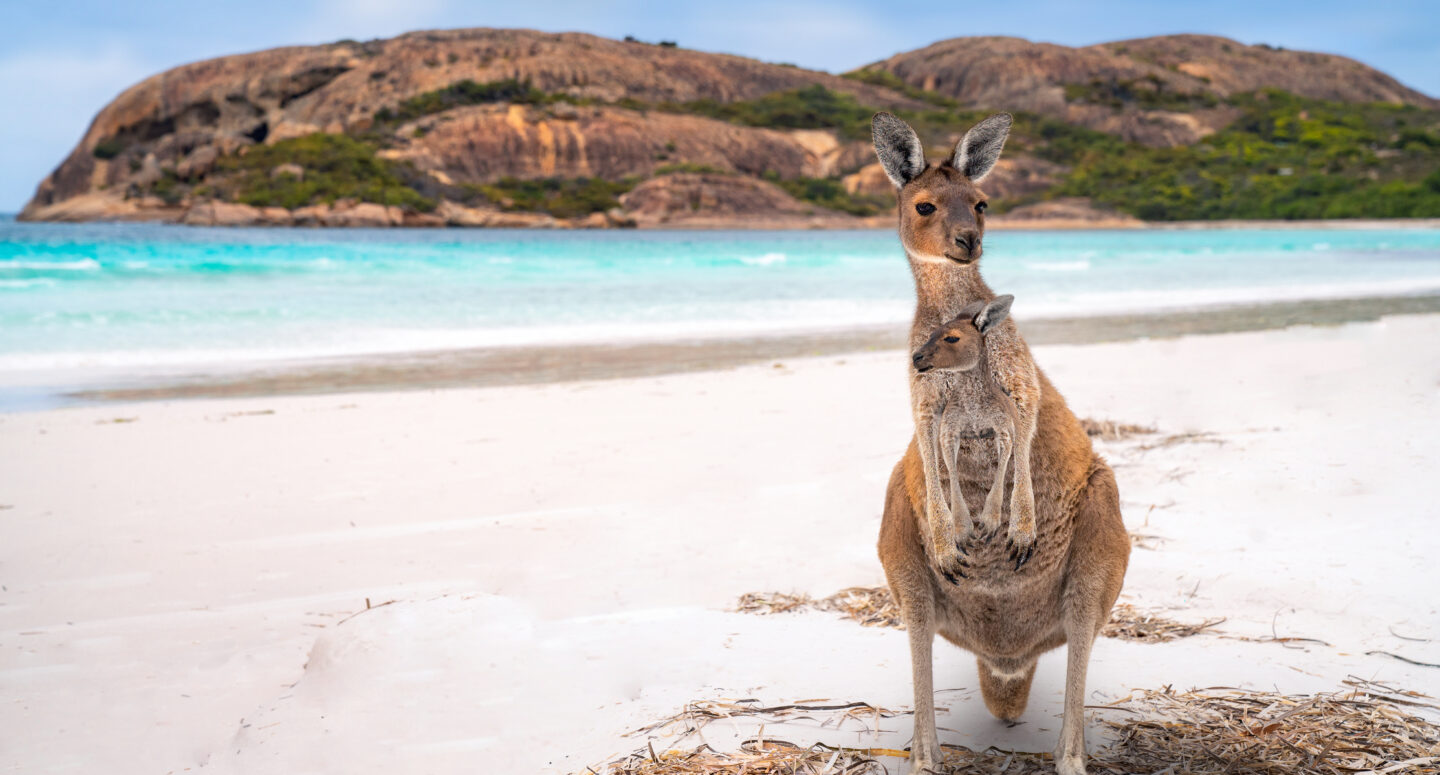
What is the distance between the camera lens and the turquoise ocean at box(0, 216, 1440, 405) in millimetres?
13289

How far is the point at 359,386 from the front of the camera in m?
9.55

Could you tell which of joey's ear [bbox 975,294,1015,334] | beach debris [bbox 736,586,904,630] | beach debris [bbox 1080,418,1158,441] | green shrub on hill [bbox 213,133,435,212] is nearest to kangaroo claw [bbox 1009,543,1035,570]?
joey's ear [bbox 975,294,1015,334]

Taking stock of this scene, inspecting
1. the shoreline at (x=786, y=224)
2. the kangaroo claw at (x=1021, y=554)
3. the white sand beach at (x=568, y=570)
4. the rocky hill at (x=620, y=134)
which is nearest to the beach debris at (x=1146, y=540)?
the white sand beach at (x=568, y=570)

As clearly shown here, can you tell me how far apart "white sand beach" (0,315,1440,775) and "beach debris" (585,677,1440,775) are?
82 mm

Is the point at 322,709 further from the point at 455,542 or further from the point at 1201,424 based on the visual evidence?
the point at 1201,424

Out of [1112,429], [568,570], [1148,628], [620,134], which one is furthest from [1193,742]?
[620,134]

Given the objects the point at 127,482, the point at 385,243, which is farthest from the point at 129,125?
the point at 127,482

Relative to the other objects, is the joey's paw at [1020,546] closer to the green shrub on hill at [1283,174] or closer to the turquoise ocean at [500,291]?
the turquoise ocean at [500,291]

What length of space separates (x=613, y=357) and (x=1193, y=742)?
9.82 meters

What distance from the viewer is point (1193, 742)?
2.31m

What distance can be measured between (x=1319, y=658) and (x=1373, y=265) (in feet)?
95.2

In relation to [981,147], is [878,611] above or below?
below

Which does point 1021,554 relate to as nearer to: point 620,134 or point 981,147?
point 981,147

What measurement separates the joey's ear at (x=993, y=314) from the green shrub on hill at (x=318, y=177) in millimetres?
58760
